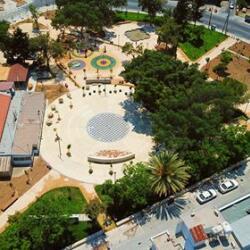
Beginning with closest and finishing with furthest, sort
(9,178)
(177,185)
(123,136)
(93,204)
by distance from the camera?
(93,204) < (177,185) < (9,178) < (123,136)

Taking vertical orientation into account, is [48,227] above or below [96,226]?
above

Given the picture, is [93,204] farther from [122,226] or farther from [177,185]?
[177,185]

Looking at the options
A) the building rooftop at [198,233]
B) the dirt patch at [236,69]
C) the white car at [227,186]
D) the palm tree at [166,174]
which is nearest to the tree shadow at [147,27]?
the dirt patch at [236,69]

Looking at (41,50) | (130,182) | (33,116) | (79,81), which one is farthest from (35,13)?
(130,182)

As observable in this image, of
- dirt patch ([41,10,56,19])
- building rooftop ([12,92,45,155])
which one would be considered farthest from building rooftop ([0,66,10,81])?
dirt patch ([41,10,56,19])

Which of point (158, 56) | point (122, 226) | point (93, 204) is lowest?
point (122, 226)
